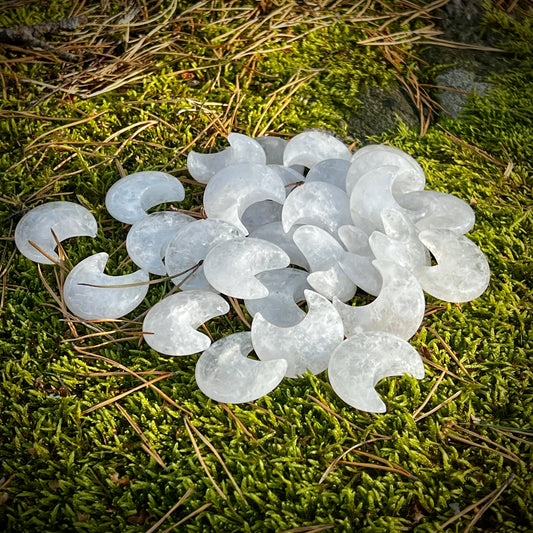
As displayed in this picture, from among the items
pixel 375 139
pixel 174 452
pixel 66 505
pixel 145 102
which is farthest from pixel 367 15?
pixel 66 505

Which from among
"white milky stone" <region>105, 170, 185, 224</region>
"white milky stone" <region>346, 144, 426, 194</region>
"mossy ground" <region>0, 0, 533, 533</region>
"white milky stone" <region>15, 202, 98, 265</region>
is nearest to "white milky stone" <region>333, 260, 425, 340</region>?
"mossy ground" <region>0, 0, 533, 533</region>

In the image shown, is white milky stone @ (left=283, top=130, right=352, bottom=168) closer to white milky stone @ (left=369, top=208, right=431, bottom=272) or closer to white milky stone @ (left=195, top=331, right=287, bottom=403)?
white milky stone @ (left=369, top=208, right=431, bottom=272)

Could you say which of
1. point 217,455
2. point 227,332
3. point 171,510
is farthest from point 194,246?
point 171,510

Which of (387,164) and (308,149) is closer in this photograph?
(387,164)

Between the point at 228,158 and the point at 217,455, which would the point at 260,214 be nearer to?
the point at 228,158

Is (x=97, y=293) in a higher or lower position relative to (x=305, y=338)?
lower

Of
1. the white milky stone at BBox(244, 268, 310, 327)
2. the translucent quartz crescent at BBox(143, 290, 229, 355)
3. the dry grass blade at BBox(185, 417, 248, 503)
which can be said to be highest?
the white milky stone at BBox(244, 268, 310, 327)
